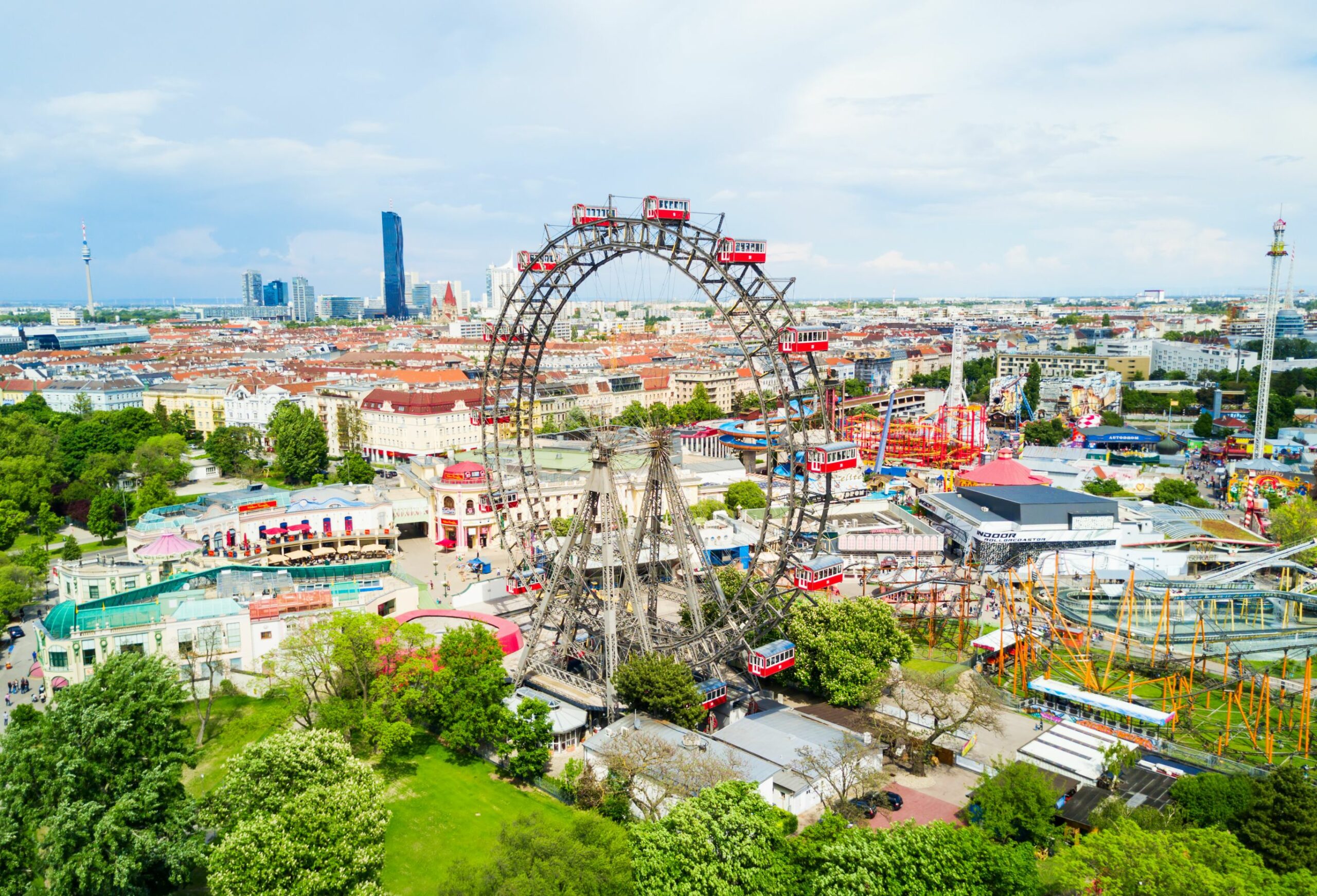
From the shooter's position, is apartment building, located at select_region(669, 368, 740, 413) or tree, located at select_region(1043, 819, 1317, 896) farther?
apartment building, located at select_region(669, 368, 740, 413)

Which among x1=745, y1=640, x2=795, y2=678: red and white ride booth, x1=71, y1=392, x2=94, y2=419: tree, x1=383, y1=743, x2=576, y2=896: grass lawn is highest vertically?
x1=71, y1=392, x2=94, y2=419: tree

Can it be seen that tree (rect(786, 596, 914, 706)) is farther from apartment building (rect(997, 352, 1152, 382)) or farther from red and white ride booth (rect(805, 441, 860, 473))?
apartment building (rect(997, 352, 1152, 382))

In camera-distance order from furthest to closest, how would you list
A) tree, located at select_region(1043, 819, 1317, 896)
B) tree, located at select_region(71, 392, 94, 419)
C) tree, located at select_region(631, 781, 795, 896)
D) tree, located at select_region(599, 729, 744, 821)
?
tree, located at select_region(71, 392, 94, 419)
tree, located at select_region(599, 729, 744, 821)
tree, located at select_region(631, 781, 795, 896)
tree, located at select_region(1043, 819, 1317, 896)

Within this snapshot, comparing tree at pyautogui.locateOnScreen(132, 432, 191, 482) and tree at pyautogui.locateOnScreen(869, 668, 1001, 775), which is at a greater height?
tree at pyautogui.locateOnScreen(132, 432, 191, 482)

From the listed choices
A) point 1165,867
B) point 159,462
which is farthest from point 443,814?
point 159,462

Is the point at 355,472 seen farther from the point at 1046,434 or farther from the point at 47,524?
the point at 1046,434

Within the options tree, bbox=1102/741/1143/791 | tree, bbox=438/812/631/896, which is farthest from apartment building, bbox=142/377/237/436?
tree, bbox=1102/741/1143/791

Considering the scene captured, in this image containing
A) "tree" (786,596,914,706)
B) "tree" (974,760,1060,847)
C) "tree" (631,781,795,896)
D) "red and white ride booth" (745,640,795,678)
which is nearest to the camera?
"tree" (631,781,795,896)
